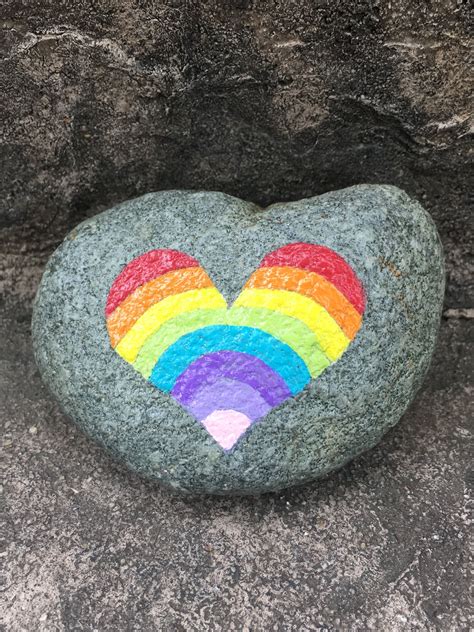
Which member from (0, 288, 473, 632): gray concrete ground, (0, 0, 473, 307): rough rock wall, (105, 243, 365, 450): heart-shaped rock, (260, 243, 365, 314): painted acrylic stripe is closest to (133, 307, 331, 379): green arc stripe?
(105, 243, 365, 450): heart-shaped rock

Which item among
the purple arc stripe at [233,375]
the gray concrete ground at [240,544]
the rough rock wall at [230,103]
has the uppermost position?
the rough rock wall at [230,103]

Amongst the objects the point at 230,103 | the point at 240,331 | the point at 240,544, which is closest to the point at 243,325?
the point at 240,331

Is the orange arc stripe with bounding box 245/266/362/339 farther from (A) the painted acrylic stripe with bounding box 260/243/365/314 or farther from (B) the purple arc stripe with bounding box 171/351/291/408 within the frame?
(B) the purple arc stripe with bounding box 171/351/291/408

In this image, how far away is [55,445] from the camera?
1.52 metres

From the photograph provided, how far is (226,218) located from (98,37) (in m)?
0.51

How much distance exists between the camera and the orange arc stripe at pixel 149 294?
4.42ft

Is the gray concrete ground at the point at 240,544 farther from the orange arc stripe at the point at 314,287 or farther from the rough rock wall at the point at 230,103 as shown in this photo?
the rough rock wall at the point at 230,103

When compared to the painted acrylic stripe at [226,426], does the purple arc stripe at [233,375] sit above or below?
above

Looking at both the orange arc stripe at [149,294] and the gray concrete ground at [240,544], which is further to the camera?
the orange arc stripe at [149,294]

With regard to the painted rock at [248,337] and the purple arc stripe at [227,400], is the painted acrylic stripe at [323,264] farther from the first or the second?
the purple arc stripe at [227,400]

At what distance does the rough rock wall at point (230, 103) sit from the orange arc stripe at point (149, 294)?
41 centimetres

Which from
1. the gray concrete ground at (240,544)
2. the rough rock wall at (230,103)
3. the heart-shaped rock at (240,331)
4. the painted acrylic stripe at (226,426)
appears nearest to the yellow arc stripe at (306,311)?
the heart-shaped rock at (240,331)

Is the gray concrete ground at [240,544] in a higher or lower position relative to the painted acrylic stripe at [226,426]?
lower

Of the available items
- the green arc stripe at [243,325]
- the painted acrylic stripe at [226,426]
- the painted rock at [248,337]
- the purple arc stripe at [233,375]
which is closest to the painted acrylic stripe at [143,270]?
the painted rock at [248,337]
